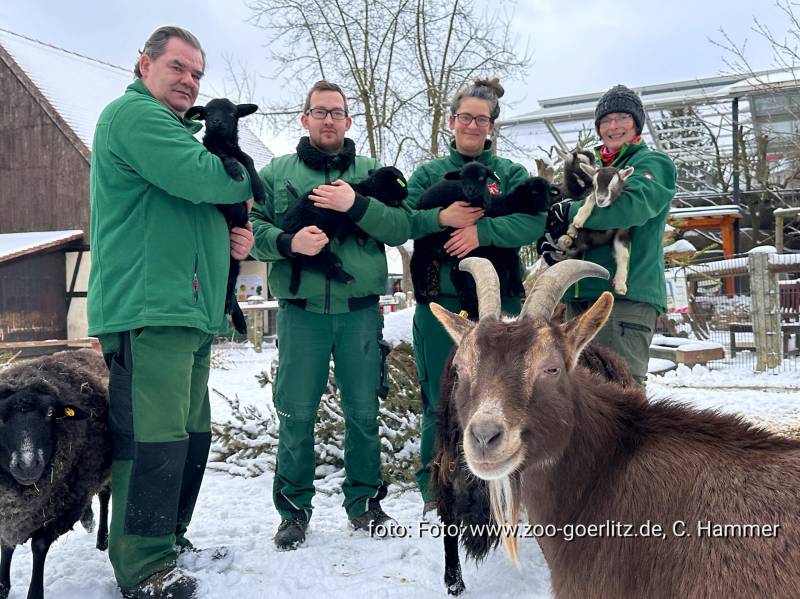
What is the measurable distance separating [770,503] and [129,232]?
9.99 feet

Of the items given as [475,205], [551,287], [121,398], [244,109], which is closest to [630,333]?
[475,205]

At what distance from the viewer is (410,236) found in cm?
432

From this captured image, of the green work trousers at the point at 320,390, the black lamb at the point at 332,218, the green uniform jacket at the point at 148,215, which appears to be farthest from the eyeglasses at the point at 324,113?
the green work trousers at the point at 320,390

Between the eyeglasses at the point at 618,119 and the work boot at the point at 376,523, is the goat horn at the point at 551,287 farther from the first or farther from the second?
the work boot at the point at 376,523

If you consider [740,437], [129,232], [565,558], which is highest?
[129,232]

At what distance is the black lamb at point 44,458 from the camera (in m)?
3.52

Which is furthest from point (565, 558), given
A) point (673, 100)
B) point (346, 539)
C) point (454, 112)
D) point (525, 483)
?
point (673, 100)

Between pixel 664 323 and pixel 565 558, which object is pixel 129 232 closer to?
pixel 565 558

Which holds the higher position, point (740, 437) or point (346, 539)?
point (740, 437)

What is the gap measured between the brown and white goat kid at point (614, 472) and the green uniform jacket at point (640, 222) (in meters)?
1.16

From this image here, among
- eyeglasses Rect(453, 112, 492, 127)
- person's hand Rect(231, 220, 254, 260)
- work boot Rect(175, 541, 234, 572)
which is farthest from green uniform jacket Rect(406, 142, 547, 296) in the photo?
work boot Rect(175, 541, 234, 572)

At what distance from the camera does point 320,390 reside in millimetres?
4234

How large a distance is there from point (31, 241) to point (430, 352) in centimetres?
1557

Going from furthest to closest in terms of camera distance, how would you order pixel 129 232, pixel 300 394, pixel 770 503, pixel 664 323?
1. pixel 664 323
2. pixel 300 394
3. pixel 129 232
4. pixel 770 503
